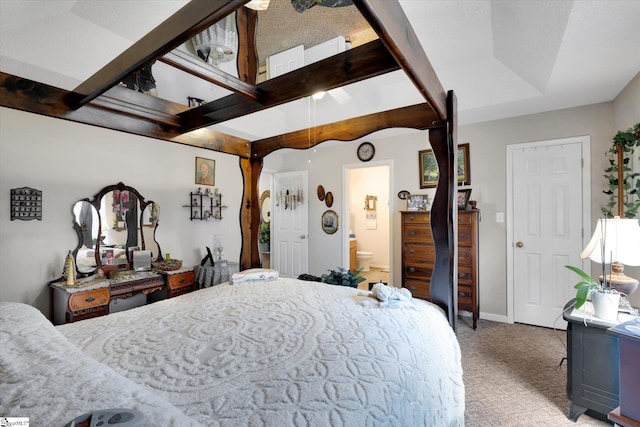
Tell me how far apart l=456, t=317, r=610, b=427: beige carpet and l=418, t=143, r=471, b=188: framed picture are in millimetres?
1848

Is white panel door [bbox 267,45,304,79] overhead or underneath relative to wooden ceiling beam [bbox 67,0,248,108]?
overhead

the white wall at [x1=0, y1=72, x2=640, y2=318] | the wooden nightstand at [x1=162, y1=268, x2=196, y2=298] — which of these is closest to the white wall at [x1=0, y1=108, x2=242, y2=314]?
the white wall at [x1=0, y1=72, x2=640, y2=318]

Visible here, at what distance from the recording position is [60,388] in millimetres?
706

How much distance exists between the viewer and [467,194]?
365 cm

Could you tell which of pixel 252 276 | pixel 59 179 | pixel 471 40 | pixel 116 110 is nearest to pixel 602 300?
pixel 252 276

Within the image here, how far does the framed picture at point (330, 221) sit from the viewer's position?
4.76 m

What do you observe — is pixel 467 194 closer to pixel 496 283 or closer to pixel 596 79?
pixel 496 283

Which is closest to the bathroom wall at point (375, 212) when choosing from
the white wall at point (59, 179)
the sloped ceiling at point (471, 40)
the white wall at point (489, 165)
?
the white wall at point (489, 165)

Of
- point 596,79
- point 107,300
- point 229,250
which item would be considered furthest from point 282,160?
point 596,79

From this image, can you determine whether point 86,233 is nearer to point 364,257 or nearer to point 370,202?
point 364,257

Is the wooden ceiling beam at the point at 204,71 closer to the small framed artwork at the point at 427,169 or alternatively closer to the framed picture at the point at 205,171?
the framed picture at the point at 205,171

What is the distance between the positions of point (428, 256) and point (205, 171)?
3.11 meters

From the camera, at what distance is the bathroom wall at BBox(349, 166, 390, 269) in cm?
688

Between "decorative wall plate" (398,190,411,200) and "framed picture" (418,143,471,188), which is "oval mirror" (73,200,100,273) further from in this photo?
"framed picture" (418,143,471,188)
